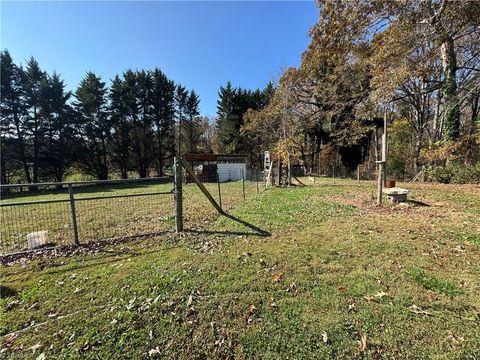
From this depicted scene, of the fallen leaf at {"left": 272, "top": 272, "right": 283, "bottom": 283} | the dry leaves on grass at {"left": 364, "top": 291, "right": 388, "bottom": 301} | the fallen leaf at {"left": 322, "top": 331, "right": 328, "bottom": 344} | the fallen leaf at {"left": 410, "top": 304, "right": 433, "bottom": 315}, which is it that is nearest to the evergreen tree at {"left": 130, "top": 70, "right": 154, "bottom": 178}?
the fallen leaf at {"left": 272, "top": 272, "right": 283, "bottom": 283}

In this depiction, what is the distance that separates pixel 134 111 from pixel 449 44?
31.0 m

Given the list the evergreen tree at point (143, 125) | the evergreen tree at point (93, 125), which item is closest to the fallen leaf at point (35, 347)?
the evergreen tree at point (93, 125)

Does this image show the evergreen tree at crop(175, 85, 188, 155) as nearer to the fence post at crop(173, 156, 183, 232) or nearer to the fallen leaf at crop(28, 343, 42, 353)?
the fence post at crop(173, 156, 183, 232)

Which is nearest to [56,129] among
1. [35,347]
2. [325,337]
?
[35,347]

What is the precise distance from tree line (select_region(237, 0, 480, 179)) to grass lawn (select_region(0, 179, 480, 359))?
24.1 feet

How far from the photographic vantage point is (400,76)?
33.0ft

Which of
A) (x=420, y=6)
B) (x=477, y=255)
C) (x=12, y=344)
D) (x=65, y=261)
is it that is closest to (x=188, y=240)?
(x=65, y=261)

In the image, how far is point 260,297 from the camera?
2.87 meters

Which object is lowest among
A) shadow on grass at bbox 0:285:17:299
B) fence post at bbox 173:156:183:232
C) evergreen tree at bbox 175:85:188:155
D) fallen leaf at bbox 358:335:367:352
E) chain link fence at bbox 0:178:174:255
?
fallen leaf at bbox 358:335:367:352

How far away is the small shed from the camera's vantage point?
2308 centimetres

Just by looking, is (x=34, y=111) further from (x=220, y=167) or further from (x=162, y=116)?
(x=220, y=167)

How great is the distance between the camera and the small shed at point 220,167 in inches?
909

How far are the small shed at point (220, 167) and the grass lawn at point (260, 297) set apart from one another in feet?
59.5

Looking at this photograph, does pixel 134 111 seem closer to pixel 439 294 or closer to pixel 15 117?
pixel 15 117
